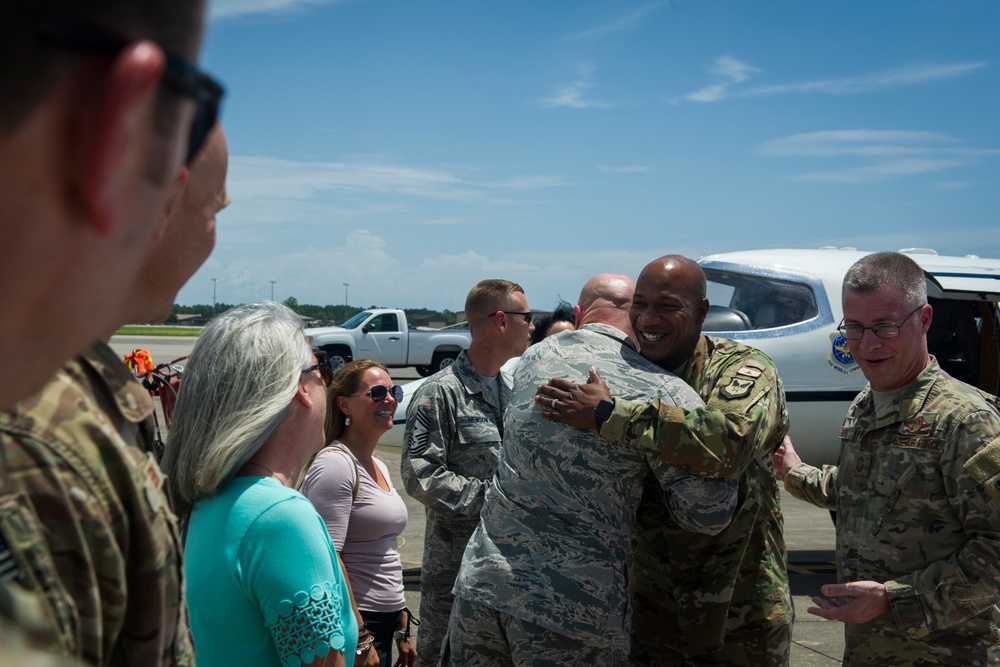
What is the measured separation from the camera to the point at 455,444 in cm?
455

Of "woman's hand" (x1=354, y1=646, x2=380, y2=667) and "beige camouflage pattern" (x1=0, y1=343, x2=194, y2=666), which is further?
"woman's hand" (x1=354, y1=646, x2=380, y2=667)

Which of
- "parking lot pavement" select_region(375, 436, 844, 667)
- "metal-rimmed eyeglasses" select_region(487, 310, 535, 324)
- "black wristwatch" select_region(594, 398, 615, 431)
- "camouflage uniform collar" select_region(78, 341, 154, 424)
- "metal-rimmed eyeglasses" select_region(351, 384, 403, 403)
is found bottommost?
"parking lot pavement" select_region(375, 436, 844, 667)

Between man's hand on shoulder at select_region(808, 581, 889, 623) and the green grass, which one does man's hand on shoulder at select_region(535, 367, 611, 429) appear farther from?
the green grass

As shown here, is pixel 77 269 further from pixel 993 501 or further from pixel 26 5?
pixel 993 501

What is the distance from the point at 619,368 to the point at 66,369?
7.63 ft

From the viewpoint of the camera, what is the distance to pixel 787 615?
10.7ft

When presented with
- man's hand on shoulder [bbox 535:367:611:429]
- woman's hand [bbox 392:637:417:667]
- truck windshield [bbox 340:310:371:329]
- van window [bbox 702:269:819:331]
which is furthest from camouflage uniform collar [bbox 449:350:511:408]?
truck windshield [bbox 340:310:371:329]

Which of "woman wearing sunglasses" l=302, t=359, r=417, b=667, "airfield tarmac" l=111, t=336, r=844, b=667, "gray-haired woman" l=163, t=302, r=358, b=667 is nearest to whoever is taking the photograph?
"gray-haired woman" l=163, t=302, r=358, b=667

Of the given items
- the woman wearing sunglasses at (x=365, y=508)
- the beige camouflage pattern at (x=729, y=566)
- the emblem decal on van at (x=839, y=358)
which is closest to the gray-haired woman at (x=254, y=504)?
the woman wearing sunglasses at (x=365, y=508)

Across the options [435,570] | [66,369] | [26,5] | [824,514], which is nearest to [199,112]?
[26,5]

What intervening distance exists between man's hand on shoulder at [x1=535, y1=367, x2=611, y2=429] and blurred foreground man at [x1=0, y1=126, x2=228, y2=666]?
1.90 m

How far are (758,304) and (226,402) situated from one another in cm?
655

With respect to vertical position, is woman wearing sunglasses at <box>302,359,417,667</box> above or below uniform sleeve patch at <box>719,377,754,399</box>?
below

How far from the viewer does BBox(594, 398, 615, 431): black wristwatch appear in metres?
2.88
